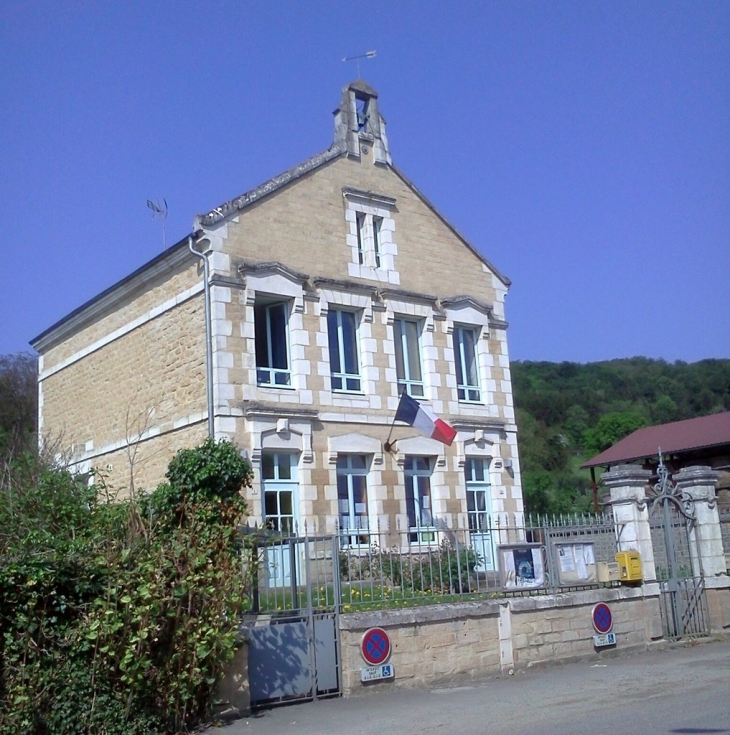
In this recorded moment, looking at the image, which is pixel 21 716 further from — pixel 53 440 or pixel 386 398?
pixel 53 440

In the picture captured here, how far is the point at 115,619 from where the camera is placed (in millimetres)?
8414

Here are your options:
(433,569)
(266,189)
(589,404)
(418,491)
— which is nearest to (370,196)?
(266,189)

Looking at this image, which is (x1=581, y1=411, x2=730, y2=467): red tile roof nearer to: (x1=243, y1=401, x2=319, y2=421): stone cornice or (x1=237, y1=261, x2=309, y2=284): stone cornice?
(x1=243, y1=401, x2=319, y2=421): stone cornice

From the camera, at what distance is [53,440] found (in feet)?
69.8

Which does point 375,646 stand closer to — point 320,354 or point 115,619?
point 115,619

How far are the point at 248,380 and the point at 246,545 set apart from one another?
6620 millimetres

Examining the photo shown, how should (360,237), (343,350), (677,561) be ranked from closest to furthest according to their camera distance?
1. (677,561)
2. (343,350)
3. (360,237)

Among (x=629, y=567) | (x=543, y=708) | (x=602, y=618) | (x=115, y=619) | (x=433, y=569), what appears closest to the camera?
(x=115, y=619)

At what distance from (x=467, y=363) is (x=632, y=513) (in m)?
7.36

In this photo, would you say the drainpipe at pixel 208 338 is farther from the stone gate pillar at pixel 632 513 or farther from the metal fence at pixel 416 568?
the stone gate pillar at pixel 632 513

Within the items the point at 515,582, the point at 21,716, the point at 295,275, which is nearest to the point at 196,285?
the point at 295,275

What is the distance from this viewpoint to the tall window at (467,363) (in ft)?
66.4

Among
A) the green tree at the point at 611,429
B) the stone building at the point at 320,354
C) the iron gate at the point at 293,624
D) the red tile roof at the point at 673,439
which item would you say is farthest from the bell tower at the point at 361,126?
the green tree at the point at 611,429

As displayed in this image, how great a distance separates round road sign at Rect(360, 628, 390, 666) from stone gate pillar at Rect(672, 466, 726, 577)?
6589 millimetres
